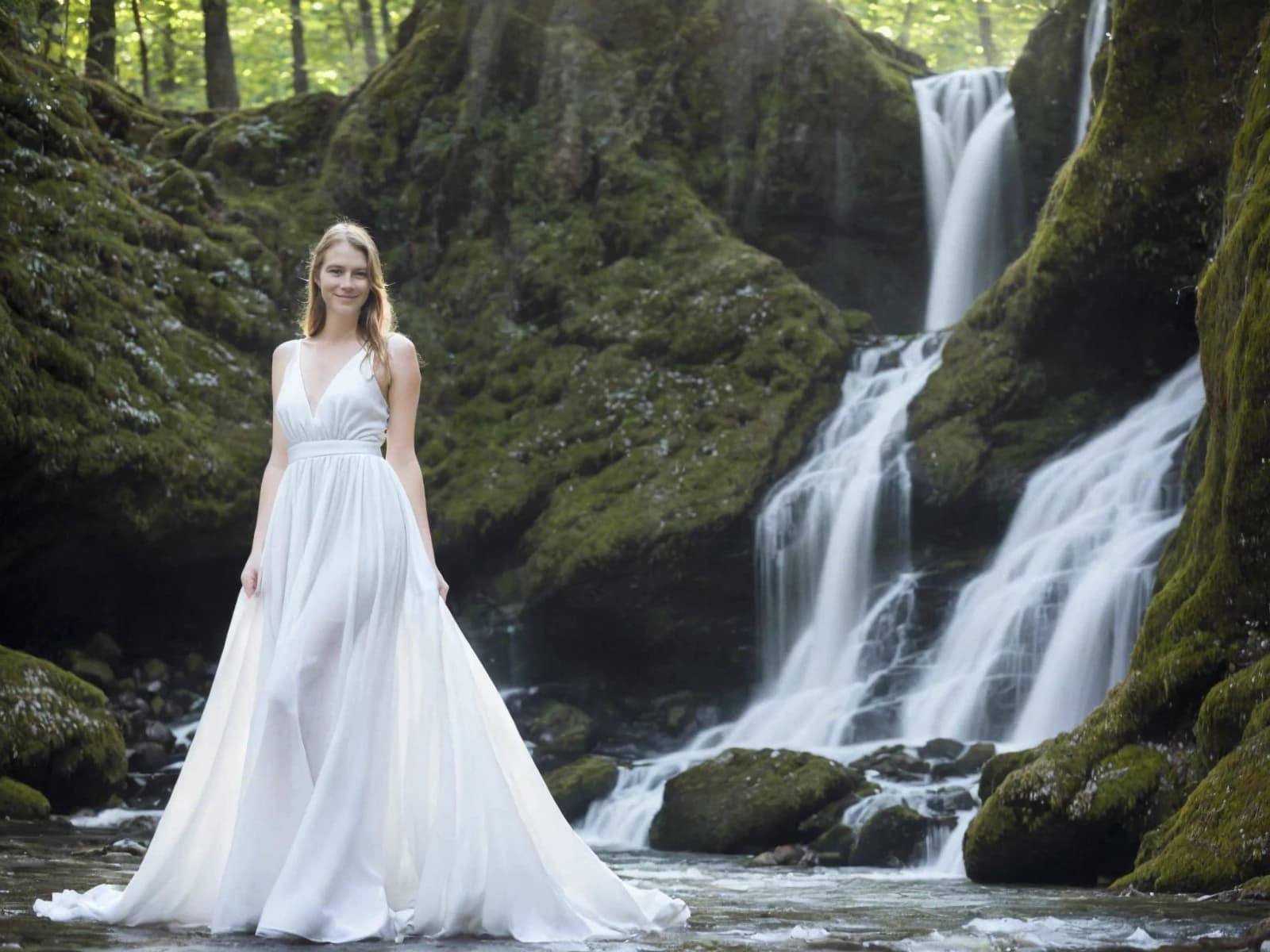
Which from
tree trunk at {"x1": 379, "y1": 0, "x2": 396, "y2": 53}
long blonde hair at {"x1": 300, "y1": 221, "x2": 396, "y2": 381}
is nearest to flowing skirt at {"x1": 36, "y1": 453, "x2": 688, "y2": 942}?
long blonde hair at {"x1": 300, "y1": 221, "x2": 396, "y2": 381}

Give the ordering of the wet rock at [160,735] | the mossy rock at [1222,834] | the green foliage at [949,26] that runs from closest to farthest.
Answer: the mossy rock at [1222,834] → the wet rock at [160,735] → the green foliage at [949,26]

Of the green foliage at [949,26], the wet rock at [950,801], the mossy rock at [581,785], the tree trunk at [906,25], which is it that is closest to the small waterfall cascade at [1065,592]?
the wet rock at [950,801]

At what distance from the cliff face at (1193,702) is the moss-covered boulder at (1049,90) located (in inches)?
422

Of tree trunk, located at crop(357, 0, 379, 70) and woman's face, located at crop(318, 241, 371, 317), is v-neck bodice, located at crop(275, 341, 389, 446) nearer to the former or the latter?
woman's face, located at crop(318, 241, 371, 317)

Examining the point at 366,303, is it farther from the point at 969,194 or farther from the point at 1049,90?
the point at 969,194

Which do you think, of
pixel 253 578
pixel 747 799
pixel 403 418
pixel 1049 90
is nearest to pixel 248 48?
pixel 1049 90

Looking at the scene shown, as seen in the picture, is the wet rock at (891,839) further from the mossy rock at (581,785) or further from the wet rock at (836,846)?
the mossy rock at (581,785)

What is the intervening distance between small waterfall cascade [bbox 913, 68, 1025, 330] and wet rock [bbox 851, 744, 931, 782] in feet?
28.8

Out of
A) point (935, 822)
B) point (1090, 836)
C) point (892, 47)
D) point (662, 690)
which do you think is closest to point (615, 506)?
point (662, 690)

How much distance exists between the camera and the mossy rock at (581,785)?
1346 centimetres

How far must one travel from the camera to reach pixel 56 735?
1202 centimetres

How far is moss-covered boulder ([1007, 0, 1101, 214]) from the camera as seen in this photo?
19.9m

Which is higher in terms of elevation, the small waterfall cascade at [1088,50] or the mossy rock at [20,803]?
the small waterfall cascade at [1088,50]

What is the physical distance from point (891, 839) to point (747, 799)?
141 cm
